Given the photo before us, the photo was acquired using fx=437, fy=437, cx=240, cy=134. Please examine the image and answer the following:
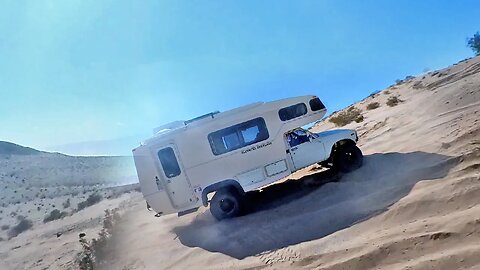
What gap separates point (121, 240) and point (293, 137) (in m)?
5.50

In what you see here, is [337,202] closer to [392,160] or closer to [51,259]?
[392,160]

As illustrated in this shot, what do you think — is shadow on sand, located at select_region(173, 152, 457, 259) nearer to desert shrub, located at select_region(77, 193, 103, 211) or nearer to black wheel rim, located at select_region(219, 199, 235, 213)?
black wheel rim, located at select_region(219, 199, 235, 213)

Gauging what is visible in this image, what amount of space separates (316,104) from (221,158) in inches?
115

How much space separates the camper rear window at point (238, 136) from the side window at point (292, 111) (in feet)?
1.73

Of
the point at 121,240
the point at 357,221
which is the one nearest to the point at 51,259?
the point at 121,240

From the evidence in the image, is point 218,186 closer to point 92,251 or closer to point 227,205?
point 227,205

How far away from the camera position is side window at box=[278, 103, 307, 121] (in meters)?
11.2

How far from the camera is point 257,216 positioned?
10.4 meters

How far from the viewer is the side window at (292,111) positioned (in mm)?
11211

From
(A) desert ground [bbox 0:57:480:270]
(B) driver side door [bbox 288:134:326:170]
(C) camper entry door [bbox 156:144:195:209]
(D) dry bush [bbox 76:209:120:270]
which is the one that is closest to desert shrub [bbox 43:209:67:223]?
(A) desert ground [bbox 0:57:480:270]

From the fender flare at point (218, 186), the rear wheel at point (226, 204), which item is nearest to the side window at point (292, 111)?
the fender flare at point (218, 186)

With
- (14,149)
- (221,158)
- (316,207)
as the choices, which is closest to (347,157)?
(316,207)

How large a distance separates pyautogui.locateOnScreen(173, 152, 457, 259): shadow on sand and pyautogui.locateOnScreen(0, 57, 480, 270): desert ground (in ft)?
0.10

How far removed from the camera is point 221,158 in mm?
11008
